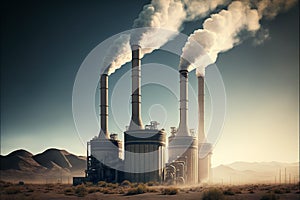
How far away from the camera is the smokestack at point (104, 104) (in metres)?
52.5

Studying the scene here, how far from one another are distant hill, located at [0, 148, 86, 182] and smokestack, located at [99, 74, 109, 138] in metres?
40.3

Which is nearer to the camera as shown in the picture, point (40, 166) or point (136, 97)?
point (136, 97)

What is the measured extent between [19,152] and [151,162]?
83.5 meters

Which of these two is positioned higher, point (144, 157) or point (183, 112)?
point (183, 112)

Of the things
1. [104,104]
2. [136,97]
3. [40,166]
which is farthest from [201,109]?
[40,166]

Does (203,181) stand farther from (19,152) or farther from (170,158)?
(19,152)

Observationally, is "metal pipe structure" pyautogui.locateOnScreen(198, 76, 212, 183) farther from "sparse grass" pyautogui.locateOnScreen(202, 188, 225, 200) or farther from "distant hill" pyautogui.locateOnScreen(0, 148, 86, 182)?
"distant hill" pyautogui.locateOnScreen(0, 148, 86, 182)

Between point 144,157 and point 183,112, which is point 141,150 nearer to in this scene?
point 144,157

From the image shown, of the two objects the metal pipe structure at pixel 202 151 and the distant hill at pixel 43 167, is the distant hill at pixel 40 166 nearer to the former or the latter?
the distant hill at pixel 43 167

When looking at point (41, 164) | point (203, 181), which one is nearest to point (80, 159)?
point (41, 164)

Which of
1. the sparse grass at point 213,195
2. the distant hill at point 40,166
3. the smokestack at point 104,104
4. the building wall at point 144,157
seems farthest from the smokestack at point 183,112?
the distant hill at point 40,166

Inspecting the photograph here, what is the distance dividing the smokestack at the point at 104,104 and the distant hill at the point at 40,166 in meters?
40.3

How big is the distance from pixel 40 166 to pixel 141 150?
78.5 m

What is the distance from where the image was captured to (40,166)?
379 feet
